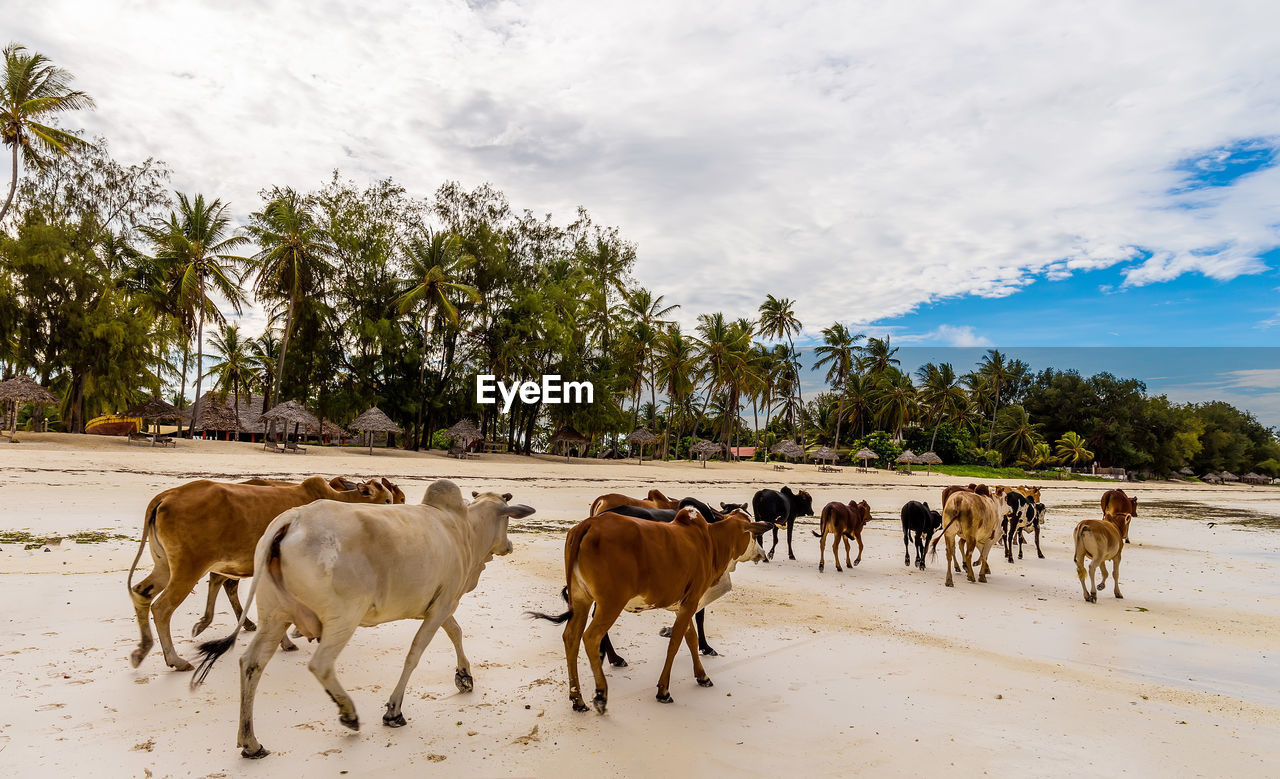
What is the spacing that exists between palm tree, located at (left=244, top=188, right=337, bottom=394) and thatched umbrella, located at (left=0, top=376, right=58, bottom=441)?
1051 cm

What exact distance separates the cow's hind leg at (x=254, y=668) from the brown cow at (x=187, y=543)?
1530 millimetres

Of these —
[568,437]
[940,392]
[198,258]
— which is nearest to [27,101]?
[198,258]

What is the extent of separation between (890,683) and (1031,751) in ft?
4.34

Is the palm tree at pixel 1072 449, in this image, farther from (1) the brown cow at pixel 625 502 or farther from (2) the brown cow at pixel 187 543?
(2) the brown cow at pixel 187 543

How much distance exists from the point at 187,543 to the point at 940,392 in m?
80.4

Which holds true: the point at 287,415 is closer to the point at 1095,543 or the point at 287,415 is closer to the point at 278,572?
the point at 278,572

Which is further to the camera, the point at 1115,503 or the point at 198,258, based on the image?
the point at 198,258

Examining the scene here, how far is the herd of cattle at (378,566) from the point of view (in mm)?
3896

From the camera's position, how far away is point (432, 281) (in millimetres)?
42562

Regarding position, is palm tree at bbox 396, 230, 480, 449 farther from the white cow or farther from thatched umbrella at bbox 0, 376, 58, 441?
the white cow

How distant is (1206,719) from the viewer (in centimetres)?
541

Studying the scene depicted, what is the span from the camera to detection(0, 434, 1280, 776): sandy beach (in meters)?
4.14

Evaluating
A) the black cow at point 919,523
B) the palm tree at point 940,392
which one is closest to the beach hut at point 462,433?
the black cow at point 919,523

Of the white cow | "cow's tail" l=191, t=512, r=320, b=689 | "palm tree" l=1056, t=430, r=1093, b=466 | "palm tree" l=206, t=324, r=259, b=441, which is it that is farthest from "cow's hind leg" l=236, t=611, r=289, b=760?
"palm tree" l=1056, t=430, r=1093, b=466
